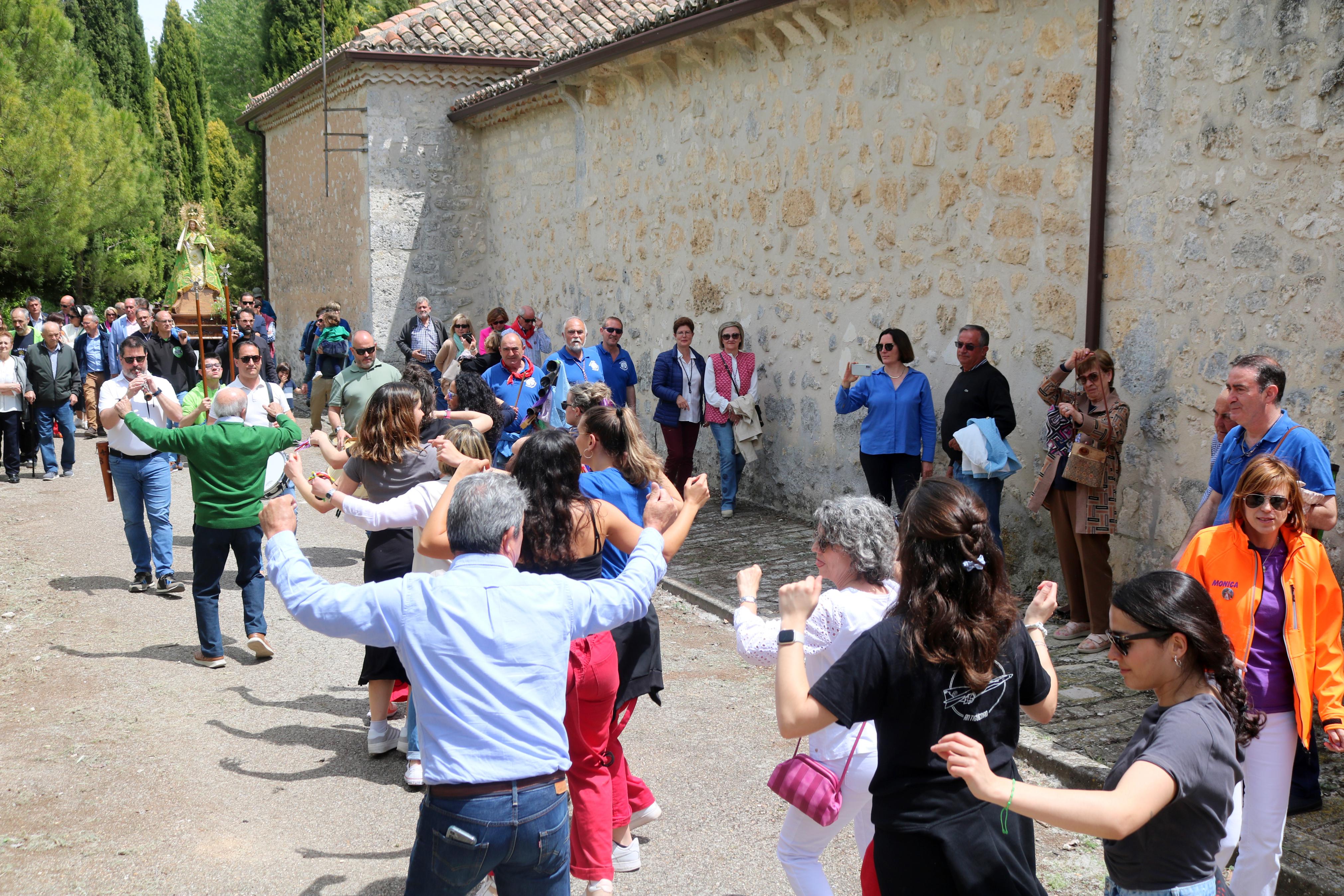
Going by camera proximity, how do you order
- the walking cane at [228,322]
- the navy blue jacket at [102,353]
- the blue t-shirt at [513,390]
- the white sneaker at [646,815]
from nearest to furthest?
the white sneaker at [646,815]
the blue t-shirt at [513,390]
the walking cane at [228,322]
the navy blue jacket at [102,353]

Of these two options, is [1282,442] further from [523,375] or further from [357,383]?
[357,383]

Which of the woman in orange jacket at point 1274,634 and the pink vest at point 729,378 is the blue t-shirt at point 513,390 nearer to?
the pink vest at point 729,378

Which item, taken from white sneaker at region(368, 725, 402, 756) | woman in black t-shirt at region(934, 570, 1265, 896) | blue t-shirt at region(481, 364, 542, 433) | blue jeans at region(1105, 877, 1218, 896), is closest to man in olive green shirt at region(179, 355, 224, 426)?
blue t-shirt at region(481, 364, 542, 433)

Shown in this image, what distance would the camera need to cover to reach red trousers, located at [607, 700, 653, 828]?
3.99m

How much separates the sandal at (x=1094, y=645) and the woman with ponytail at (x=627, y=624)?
10.1ft

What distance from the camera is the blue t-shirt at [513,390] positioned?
337 inches

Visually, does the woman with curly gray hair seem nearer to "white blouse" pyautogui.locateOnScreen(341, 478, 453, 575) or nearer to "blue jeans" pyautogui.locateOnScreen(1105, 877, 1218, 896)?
"blue jeans" pyautogui.locateOnScreen(1105, 877, 1218, 896)

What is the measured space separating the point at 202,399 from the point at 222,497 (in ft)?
7.08

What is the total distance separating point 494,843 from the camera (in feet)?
8.68

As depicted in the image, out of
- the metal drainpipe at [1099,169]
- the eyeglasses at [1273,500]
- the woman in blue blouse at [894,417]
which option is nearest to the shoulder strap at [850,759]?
the eyeglasses at [1273,500]

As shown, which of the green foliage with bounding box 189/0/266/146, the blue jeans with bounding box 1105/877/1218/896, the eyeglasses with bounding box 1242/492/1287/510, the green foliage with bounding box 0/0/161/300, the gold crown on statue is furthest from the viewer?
the green foliage with bounding box 189/0/266/146

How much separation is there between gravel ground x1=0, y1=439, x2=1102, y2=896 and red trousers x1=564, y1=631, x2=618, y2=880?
34 cm

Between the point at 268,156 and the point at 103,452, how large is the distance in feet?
59.0

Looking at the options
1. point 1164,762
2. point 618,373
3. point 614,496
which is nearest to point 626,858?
point 614,496
